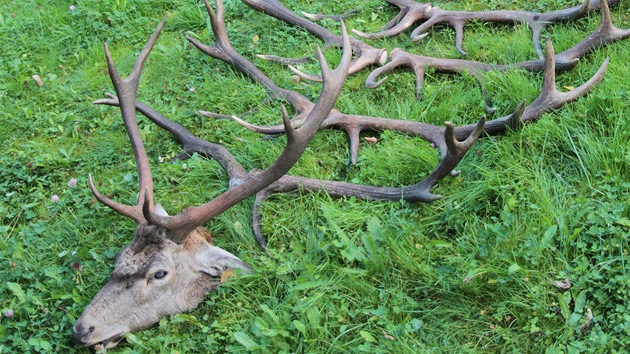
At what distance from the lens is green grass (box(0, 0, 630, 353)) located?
3604mm

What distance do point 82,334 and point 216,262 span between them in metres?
0.86

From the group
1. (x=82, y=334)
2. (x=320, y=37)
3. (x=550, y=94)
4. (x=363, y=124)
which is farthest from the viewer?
(x=320, y=37)

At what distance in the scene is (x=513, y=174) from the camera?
4230 millimetres

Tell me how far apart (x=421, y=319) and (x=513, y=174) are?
3.82 feet

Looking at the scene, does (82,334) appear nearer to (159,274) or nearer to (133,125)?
(159,274)

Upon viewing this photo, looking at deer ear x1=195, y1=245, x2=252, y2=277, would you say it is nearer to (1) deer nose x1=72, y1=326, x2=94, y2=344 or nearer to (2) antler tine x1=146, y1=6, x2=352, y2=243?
(2) antler tine x1=146, y1=6, x2=352, y2=243

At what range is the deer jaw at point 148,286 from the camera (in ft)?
12.6

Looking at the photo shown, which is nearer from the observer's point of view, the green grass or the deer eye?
the green grass

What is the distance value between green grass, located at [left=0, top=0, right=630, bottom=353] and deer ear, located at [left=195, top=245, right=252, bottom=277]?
123mm

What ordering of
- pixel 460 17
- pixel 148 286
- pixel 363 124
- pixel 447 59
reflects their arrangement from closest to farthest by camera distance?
pixel 148 286 < pixel 363 124 < pixel 447 59 < pixel 460 17

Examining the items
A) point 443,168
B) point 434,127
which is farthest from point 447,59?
point 443,168

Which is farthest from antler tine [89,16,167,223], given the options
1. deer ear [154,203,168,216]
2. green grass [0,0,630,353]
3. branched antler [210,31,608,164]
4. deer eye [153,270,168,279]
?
branched antler [210,31,608,164]

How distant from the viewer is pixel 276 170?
395 centimetres

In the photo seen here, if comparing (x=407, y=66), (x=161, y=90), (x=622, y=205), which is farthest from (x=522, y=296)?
(x=161, y=90)
